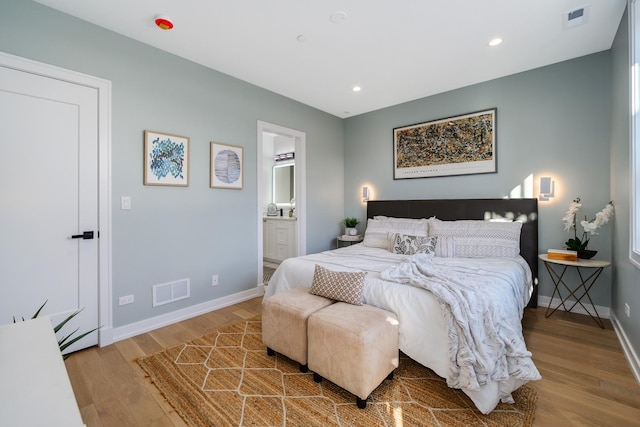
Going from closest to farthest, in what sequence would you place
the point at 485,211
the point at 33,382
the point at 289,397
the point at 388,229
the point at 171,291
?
the point at 33,382 < the point at 289,397 < the point at 171,291 < the point at 485,211 < the point at 388,229

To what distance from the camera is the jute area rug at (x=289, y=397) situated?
1.63m

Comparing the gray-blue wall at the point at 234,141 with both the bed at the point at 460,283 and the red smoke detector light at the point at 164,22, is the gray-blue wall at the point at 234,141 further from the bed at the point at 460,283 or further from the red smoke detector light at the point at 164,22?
the red smoke detector light at the point at 164,22

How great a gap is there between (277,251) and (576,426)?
4.37 meters

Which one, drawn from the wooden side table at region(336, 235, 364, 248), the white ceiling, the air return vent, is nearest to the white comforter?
the air return vent

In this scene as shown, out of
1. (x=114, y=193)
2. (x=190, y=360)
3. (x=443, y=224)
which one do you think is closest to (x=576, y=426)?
(x=443, y=224)

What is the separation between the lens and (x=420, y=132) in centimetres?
423

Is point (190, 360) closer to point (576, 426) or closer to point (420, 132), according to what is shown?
point (576, 426)

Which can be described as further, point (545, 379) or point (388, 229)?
point (388, 229)

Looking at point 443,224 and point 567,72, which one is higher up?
point 567,72

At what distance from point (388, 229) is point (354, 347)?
2.39 metres

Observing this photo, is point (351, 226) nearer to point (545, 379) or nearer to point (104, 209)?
point (545, 379)

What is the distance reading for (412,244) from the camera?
3295 millimetres

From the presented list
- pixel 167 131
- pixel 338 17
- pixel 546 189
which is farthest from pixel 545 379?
pixel 167 131

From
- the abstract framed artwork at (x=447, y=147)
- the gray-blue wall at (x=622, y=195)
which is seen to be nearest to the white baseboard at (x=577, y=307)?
the gray-blue wall at (x=622, y=195)
